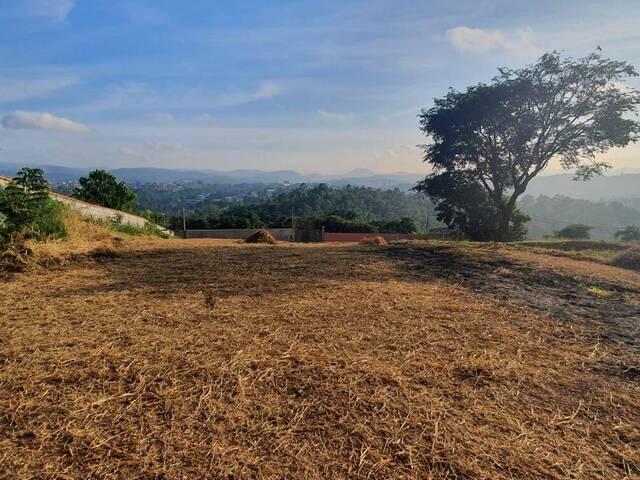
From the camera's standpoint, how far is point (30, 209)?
5.16m

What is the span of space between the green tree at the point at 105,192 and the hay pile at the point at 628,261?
2193cm

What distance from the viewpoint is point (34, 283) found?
3.86 m

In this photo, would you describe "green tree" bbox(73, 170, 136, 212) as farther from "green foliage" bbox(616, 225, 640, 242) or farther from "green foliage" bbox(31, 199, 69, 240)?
"green foliage" bbox(616, 225, 640, 242)

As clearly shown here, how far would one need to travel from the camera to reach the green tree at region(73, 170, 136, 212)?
2195cm

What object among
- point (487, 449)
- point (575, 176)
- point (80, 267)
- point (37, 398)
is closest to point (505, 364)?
point (487, 449)

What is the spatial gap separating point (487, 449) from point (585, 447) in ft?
1.34

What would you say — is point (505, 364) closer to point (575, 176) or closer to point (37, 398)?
point (37, 398)

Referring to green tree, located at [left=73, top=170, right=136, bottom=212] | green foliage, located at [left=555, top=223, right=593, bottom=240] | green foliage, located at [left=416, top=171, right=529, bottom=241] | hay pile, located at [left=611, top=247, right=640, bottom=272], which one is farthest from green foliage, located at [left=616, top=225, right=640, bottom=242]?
green tree, located at [left=73, top=170, right=136, bottom=212]

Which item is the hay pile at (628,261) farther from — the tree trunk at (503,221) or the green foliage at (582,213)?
the green foliage at (582,213)

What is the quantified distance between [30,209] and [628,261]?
9.92 m

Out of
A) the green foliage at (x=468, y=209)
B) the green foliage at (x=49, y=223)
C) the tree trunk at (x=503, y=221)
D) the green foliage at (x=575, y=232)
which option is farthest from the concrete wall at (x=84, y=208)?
the green foliage at (x=575, y=232)

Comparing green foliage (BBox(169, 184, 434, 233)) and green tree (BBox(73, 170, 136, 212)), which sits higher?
green tree (BBox(73, 170, 136, 212))

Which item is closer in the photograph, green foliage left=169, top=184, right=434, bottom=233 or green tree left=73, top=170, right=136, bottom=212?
green tree left=73, top=170, right=136, bottom=212

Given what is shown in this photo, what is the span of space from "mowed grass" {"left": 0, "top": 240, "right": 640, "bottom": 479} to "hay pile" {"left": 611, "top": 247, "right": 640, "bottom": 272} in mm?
5383
